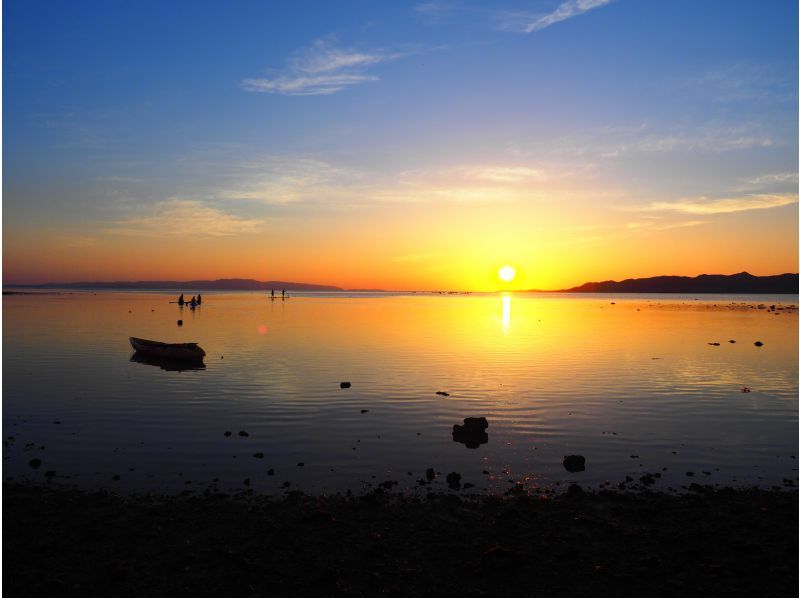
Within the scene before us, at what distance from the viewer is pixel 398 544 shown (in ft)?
45.0

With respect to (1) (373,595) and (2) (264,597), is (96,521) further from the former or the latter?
(1) (373,595)

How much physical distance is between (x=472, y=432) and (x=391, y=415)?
575 centimetres

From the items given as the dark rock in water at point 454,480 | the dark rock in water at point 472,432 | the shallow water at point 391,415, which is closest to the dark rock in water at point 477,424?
the dark rock in water at point 472,432

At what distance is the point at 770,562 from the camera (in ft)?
42.1

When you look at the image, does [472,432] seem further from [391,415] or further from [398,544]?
[398,544]

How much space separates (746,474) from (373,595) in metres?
15.1

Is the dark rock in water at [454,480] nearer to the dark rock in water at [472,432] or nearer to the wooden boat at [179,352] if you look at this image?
the dark rock in water at [472,432]

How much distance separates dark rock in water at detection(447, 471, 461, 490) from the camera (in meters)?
18.1

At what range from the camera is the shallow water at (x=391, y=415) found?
19.6m

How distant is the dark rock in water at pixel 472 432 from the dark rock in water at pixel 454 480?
461 centimetres

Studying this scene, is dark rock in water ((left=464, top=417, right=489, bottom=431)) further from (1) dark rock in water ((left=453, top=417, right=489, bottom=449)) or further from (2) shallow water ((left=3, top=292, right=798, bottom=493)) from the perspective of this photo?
(2) shallow water ((left=3, top=292, right=798, bottom=493))

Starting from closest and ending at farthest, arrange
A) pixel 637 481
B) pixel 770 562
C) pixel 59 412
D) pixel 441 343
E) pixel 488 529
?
pixel 770 562
pixel 488 529
pixel 637 481
pixel 59 412
pixel 441 343

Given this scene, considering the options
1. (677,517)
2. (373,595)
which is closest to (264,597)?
(373,595)

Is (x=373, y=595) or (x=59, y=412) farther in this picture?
(x=59, y=412)
